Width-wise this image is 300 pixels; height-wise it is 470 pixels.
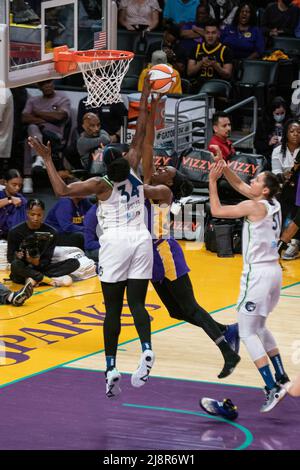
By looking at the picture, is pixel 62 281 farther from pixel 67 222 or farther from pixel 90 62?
pixel 90 62

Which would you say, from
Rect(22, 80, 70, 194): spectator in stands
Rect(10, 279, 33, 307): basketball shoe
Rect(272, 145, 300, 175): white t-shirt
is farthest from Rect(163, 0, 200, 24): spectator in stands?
Rect(10, 279, 33, 307): basketball shoe

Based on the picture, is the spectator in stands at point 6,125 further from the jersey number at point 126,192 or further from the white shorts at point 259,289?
the white shorts at point 259,289

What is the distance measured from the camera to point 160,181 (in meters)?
8.77

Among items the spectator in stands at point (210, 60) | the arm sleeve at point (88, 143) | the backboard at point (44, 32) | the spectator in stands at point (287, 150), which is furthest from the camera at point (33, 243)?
the spectator in stands at point (210, 60)

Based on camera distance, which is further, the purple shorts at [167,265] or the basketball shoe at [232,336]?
the basketball shoe at [232,336]

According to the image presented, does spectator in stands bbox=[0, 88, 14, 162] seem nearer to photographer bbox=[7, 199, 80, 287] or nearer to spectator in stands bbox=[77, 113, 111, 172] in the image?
spectator in stands bbox=[77, 113, 111, 172]

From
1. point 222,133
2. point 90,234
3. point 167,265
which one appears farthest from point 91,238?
point 167,265

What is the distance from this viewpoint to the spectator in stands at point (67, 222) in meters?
12.8

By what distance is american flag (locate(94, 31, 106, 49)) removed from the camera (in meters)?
11.4

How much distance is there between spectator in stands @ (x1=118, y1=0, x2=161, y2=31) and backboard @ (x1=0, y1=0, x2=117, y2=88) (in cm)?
604

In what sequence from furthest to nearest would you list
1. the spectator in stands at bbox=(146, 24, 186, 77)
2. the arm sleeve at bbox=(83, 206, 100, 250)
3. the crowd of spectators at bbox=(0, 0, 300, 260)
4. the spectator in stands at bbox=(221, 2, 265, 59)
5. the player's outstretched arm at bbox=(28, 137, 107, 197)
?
the spectator in stands at bbox=(221, 2, 265, 59) < the spectator in stands at bbox=(146, 24, 186, 77) < the crowd of spectators at bbox=(0, 0, 300, 260) < the arm sleeve at bbox=(83, 206, 100, 250) < the player's outstretched arm at bbox=(28, 137, 107, 197)

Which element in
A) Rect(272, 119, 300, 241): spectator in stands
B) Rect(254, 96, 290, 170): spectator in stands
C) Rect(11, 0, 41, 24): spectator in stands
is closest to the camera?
Rect(11, 0, 41, 24): spectator in stands

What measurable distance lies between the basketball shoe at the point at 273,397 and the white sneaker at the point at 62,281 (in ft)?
14.7
